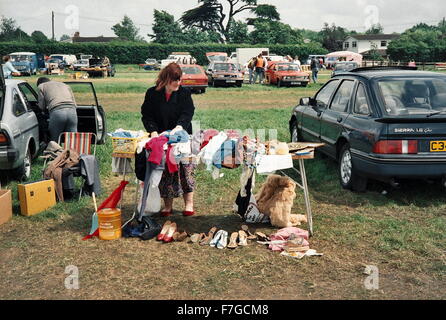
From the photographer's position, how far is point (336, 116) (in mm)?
7504

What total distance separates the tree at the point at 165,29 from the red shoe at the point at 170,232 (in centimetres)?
6319

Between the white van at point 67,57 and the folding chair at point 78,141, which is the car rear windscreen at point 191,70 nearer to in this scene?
the folding chair at point 78,141

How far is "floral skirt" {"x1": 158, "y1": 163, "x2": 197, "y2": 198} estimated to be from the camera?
589 cm

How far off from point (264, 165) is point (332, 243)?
45.5 inches

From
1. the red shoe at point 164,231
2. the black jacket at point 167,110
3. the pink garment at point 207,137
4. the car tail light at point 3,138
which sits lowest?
the red shoe at point 164,231

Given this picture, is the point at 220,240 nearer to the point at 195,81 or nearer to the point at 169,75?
the point at 169,75

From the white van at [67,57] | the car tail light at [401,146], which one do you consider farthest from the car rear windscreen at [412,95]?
the white van at [67,57]

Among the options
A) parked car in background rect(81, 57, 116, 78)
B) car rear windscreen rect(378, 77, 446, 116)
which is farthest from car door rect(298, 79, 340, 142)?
parked car in background rect(81, 57, 116, 78)

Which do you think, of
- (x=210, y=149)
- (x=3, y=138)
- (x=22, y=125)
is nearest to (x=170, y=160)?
(x=210, y=149)

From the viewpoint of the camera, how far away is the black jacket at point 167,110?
19.3ft

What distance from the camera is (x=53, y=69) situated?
43.9 meters

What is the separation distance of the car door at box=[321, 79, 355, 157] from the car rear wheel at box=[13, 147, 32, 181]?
16.1ft
